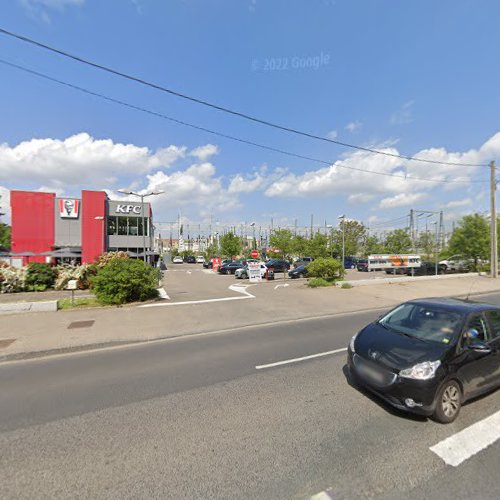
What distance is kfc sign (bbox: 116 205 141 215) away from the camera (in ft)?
111

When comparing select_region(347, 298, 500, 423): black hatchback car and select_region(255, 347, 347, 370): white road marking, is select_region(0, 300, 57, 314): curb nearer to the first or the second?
select_region(255, 347, 347, 370): white road marking

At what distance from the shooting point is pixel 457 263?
1079 inches

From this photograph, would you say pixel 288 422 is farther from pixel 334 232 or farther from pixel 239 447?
pixel 334 232

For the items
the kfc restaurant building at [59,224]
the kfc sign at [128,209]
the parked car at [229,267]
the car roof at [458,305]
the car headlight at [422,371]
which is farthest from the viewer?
the kfc sign at [128,209]

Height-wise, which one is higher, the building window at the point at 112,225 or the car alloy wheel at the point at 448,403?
the building window at the point at 112,225

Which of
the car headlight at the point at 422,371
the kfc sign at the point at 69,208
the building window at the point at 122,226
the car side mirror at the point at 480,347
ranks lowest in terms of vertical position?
the car headlight at the point at 422,371

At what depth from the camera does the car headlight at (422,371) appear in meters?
3.28

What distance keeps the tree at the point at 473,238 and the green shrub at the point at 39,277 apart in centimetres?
3303

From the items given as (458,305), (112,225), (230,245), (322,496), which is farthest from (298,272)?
(112,225)

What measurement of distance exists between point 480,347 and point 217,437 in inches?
142

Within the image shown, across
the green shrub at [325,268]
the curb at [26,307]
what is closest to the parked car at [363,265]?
the green shrub at [325,268]

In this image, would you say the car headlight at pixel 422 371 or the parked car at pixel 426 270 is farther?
the parked car at pixel 426 270

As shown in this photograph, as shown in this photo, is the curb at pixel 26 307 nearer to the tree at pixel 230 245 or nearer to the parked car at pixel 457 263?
the parked car at pixel 457 263

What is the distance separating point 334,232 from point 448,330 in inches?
1847
